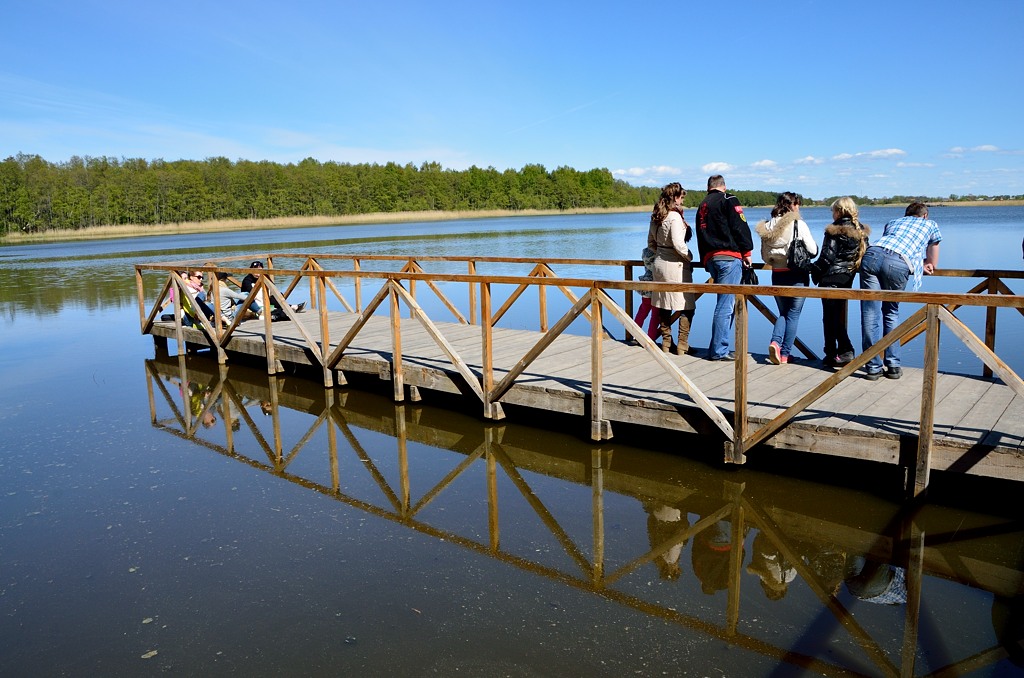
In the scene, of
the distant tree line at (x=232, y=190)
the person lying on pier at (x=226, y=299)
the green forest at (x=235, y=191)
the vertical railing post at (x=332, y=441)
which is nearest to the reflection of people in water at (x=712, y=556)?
the vertical railing post at (x=332, y=441)

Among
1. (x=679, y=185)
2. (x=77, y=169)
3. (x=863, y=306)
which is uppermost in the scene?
(x=77, y=169)

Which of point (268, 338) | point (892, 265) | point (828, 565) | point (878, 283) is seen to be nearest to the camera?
point (828, 565)

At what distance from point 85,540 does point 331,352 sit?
4.40m

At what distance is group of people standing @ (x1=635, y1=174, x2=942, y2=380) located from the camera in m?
6.57

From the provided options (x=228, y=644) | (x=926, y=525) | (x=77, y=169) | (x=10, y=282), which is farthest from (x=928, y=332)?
(x=77, y=169)

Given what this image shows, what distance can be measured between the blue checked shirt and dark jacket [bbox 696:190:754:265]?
4.25ft

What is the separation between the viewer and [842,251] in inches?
267

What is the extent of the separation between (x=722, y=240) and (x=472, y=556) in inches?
166

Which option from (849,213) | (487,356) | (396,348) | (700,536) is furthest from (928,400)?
(396,348)

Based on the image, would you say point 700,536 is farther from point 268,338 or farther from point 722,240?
point 268,338

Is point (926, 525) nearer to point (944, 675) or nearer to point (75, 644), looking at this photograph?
point (944, 675)

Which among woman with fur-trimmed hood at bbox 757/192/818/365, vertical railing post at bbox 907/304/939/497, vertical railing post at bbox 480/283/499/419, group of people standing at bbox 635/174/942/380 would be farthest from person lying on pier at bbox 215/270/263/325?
vertical railing post at bbox 907/304/939/497

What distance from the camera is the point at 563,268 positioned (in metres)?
23.7

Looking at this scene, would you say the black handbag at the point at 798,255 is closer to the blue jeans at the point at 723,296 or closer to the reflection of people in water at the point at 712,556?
the blue jeans at the point at 723,296
